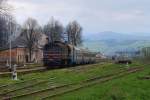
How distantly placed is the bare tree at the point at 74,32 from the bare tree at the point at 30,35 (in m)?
17.4

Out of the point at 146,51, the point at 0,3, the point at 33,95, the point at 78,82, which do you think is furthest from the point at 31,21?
the point at 33,95

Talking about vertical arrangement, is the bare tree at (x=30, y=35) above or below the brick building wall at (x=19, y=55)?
above

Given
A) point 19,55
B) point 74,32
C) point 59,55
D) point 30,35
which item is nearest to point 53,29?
point 74,32

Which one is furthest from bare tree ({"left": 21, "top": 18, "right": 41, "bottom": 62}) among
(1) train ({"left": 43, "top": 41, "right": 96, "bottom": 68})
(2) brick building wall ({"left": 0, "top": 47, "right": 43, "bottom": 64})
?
(1) train ({"left": 43, "top": 41, "right": 96, "bottom": 68})

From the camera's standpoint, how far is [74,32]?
131125 millimetres

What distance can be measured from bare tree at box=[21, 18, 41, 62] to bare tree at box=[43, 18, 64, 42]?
1083 cm

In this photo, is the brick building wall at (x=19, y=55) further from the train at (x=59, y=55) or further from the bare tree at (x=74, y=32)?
the train at (x=59, y=55)

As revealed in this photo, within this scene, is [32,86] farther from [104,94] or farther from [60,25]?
[60,25]

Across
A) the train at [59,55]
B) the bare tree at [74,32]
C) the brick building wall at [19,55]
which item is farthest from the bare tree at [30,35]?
the train at [59,55]

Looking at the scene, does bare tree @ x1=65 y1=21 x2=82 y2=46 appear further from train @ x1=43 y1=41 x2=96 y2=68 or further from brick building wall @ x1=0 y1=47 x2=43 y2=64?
train @ x1=43 y1=41 x2=96 y2=68

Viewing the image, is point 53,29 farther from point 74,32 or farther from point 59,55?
point 59,55

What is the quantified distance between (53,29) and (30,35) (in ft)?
81.1

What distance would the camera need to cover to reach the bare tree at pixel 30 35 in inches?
4018

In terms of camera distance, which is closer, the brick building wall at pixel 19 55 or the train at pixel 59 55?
the train at pixel 59 55
